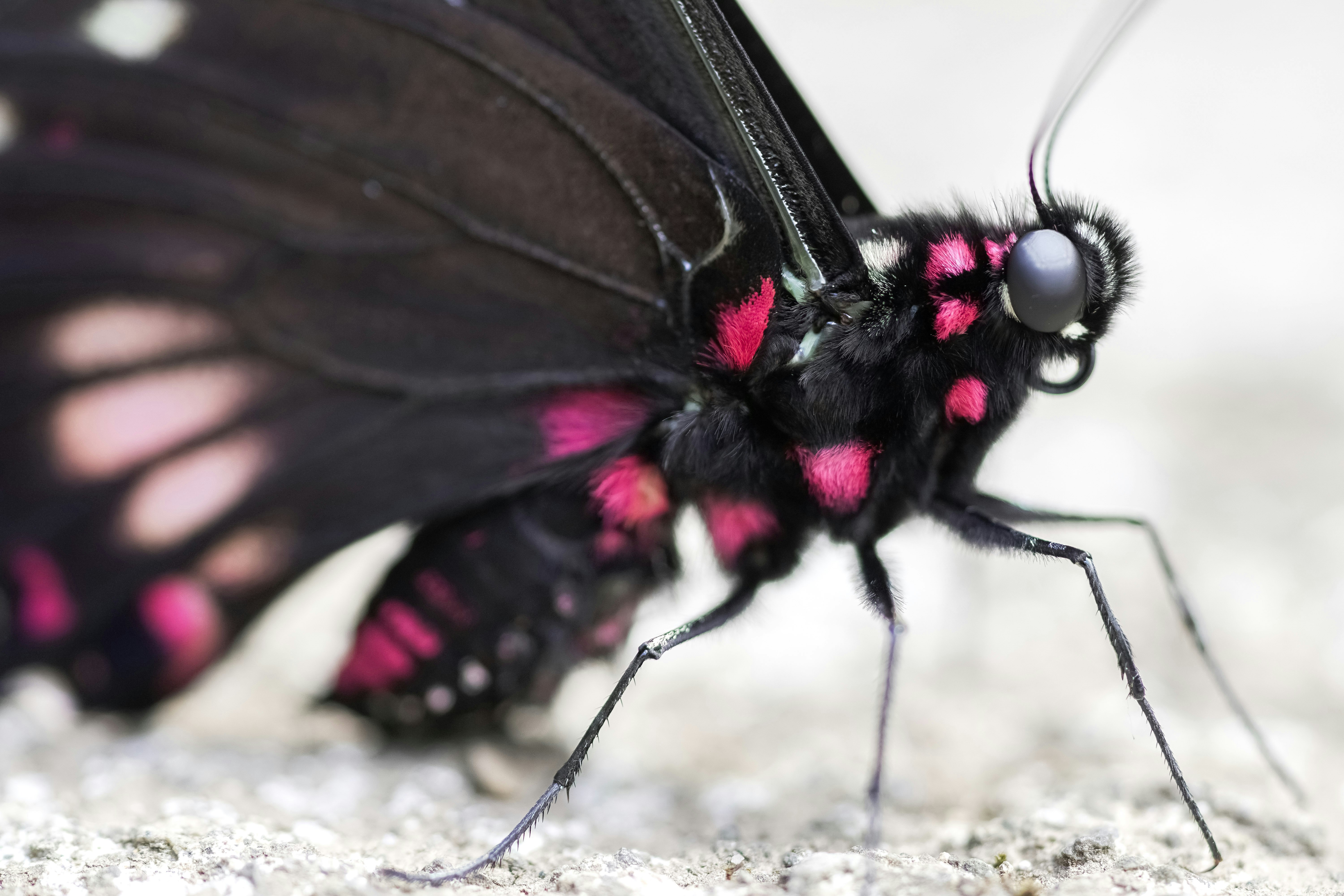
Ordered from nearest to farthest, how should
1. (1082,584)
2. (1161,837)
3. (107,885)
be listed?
(107,885) → (1161,837) → (1082,584)

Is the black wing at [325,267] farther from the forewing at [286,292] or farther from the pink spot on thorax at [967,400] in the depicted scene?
the pink spot on thorax at [967,400]

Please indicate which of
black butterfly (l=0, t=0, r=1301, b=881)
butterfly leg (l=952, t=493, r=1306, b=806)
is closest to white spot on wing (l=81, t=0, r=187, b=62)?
black butterfly (l=0, t=0, r=1301, b=881)

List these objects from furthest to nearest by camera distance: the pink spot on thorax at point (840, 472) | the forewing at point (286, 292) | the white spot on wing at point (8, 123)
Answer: the white spot on wing at point (8, 123), the forewing at point (286, 292), the pink spot on thorax at point (840, 472)

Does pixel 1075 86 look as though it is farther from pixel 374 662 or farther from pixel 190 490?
pixel 190 490

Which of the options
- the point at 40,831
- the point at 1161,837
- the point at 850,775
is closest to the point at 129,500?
the point at 40,831

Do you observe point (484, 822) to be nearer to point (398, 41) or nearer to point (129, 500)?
point (129, 500)

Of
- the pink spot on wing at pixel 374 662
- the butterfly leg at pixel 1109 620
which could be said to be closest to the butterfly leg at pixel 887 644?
the butterfly leg at pixel 1109 620
